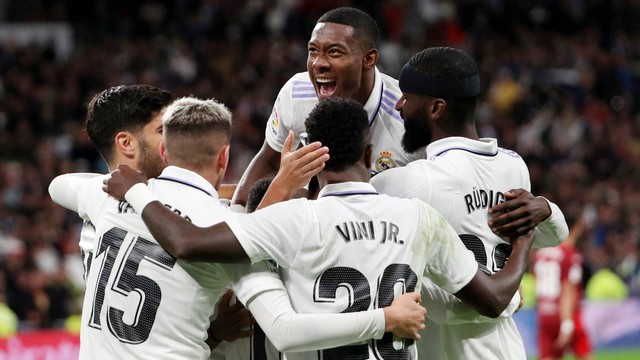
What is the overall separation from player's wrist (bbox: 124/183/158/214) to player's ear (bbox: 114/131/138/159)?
0.61m

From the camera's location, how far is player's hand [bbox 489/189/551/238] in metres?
5.14

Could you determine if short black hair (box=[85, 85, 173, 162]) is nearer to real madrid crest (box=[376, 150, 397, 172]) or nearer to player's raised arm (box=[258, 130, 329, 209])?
player's raised arm (box=[258, 130, 329, 209])

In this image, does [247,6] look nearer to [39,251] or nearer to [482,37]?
[482,37]

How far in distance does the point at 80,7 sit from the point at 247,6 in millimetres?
3478

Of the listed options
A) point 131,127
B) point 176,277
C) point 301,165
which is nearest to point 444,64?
point 301,165

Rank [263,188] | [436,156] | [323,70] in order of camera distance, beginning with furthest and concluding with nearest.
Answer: [323,70]
[263,188]
[436,156]

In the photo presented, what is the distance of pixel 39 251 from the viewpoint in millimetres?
15867

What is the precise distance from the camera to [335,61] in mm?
5938

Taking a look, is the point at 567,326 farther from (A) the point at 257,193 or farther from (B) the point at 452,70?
(B) the point at 452,70

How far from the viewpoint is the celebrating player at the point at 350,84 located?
5.95 meters

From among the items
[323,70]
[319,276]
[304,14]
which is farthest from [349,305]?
[304,14]

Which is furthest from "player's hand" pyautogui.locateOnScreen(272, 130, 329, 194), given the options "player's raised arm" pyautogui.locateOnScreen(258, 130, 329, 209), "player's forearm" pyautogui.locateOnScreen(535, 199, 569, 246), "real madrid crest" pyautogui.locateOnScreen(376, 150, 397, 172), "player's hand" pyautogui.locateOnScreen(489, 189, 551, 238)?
"player's forearm" pyautogui.locateOnScreen(535, 199, 569, 246)

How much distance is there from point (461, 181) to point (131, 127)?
5.21ft

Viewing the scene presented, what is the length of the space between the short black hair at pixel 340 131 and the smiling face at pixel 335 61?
1.38 m
